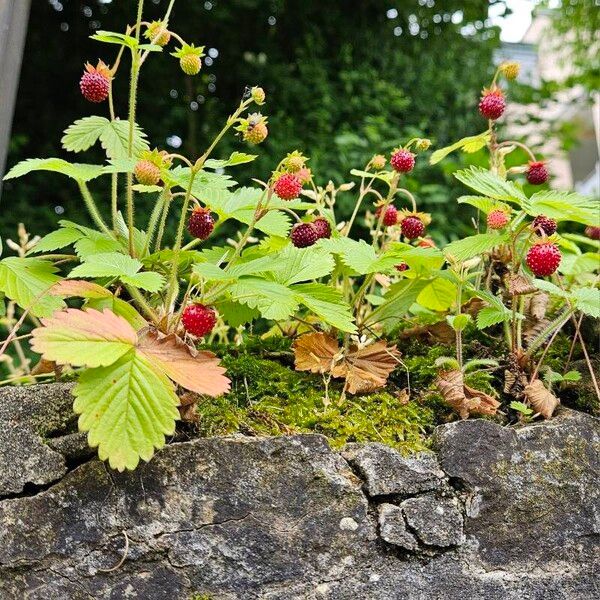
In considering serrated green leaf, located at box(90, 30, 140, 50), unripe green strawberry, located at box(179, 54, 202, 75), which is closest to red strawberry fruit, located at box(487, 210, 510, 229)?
unripe green strawberry, located at box(179, 54, 202, 75)

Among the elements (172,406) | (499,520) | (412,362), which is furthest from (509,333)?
(172,406)

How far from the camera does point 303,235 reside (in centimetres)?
137

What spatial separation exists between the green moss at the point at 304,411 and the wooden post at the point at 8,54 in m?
0.85

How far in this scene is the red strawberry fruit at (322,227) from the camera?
155 cm

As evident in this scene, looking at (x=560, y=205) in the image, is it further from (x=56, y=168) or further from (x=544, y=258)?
(x=56, y=168)

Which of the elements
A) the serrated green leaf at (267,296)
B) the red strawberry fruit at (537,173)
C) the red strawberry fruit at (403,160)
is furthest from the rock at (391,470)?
the red strawberry fruit at (537,173)

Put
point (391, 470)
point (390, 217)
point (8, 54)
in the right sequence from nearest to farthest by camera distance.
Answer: point (391, 470)
point (390, 217)
point (8, 54)

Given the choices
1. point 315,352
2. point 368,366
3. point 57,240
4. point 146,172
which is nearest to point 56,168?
point 57,240

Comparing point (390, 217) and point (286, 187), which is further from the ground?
point (286, 187)

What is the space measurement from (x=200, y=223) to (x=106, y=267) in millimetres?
257

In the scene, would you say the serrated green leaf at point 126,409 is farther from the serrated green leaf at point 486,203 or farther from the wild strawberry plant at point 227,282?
the serrated green leaf at point 486,203

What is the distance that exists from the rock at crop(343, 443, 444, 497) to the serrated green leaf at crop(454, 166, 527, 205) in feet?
1.71

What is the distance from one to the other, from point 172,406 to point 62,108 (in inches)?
172

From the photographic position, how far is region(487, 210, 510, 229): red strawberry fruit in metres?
1.44
